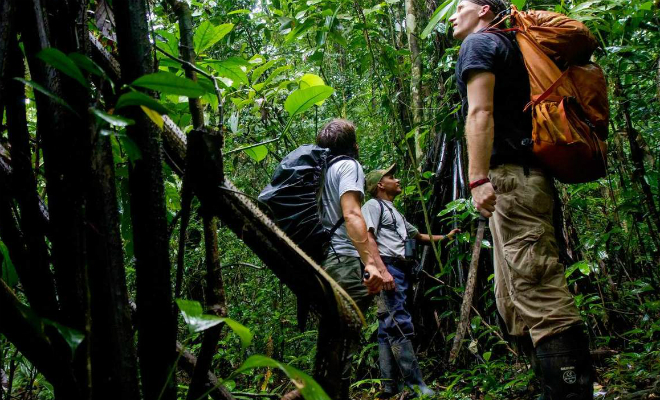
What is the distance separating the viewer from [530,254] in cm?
246

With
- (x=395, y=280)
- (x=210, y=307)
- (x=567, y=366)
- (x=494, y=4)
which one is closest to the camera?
(x=210, y=307)

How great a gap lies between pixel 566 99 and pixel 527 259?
30.0 inches

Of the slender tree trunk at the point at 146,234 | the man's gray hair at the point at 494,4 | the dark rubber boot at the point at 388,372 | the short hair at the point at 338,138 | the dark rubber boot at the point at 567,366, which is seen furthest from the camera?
the dark rubber boot at the point at 388,372

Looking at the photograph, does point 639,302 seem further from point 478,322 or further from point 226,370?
point 226,370

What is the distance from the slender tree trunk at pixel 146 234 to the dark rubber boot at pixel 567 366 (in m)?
1.91

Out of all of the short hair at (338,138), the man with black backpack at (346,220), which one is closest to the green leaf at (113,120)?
the man with black backpack at (346,220)

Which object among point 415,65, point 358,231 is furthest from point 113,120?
point 415,65

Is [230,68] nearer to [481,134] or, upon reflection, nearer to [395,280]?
[481,134]

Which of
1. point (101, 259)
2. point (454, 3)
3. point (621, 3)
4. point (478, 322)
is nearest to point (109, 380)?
point (101, 259)

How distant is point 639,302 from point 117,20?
4.36 m

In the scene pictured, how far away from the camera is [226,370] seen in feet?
18.6

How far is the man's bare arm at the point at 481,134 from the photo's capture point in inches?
98.3

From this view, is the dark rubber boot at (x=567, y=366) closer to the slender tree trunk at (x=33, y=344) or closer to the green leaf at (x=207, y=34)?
the green leaf at (x=207, y=34)

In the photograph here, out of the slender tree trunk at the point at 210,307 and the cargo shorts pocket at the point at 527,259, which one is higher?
the slender tree trunk at the point at 210,307
